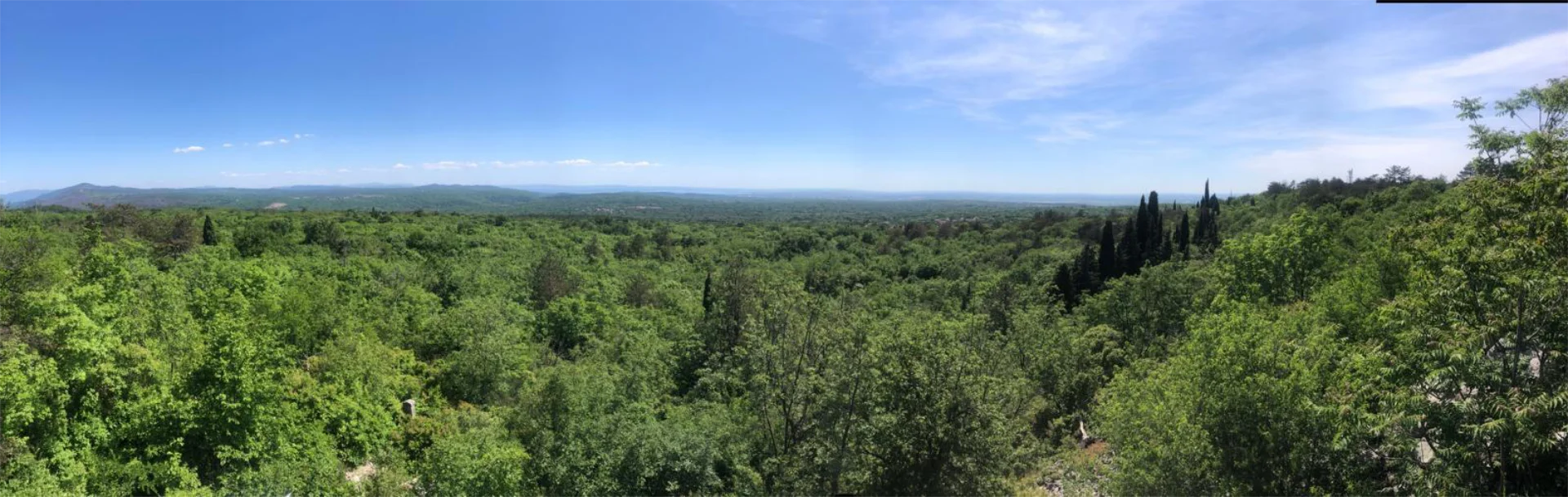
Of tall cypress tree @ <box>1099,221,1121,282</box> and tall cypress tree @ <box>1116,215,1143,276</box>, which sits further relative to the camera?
tall cypress tree @ <box>1099,221,1121,282</box>

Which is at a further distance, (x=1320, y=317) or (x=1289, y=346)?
(x=1320, y=317)

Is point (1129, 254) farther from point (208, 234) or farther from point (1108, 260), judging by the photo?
point (208, 234)

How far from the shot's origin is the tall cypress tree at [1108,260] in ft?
205

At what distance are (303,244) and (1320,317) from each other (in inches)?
3222

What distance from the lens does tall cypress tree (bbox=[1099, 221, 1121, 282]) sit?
205ft

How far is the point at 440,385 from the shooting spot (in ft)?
99.5

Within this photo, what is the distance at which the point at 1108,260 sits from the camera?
64.3 metres

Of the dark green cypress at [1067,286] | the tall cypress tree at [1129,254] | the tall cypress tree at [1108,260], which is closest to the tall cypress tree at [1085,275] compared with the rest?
the dark green cypress at [1067,286]

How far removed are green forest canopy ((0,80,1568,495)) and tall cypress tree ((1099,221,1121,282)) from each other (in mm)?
22230

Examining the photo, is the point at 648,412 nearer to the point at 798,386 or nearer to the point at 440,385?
the point at 798,386

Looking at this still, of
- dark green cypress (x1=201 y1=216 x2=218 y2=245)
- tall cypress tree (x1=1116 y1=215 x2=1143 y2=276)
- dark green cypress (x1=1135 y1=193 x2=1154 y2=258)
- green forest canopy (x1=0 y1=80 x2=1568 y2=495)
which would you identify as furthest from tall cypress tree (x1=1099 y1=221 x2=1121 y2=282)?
dark green cypress (x1=201 y1=216 x2=218 y2=245)

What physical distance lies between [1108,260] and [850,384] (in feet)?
176

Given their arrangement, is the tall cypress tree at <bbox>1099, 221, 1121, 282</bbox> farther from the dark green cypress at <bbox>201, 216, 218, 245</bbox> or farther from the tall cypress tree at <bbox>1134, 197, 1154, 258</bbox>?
the dark green cypress at <bbox>201, 216, 218, 245</bbox>

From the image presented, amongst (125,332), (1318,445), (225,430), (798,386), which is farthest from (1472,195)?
(125,332)
